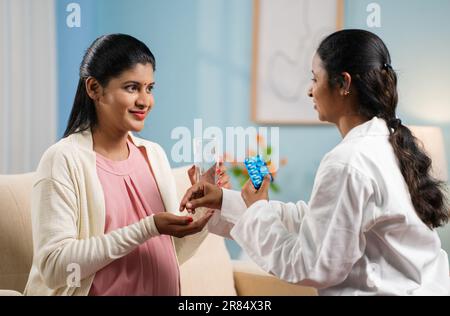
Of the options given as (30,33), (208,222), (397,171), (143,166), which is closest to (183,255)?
(208,222)

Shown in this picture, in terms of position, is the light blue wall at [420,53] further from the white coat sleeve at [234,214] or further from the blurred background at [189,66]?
the white coat sleeve at [234,214]

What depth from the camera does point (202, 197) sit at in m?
1.34

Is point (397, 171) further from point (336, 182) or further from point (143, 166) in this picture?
point (143, 166)

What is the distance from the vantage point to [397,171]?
1.15m

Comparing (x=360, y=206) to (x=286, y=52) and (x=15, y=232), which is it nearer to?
(x=15, y=232)

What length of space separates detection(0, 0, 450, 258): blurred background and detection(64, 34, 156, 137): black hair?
1.27 metres

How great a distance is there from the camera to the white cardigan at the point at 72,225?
44.8 inches

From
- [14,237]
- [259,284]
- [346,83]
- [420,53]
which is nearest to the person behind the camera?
[346,83]

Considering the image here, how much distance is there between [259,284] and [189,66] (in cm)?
122

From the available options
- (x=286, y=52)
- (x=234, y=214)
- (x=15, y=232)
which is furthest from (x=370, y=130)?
(x=286, y=52)

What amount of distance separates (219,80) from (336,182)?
1.94 m

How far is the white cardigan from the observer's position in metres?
1.14

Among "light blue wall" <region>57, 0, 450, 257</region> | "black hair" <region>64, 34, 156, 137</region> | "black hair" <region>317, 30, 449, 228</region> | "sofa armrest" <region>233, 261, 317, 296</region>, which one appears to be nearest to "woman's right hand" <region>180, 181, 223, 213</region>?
"black hair" <region>64, 34, 156, 137</region>

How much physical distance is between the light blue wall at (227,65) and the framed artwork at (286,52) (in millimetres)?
48
